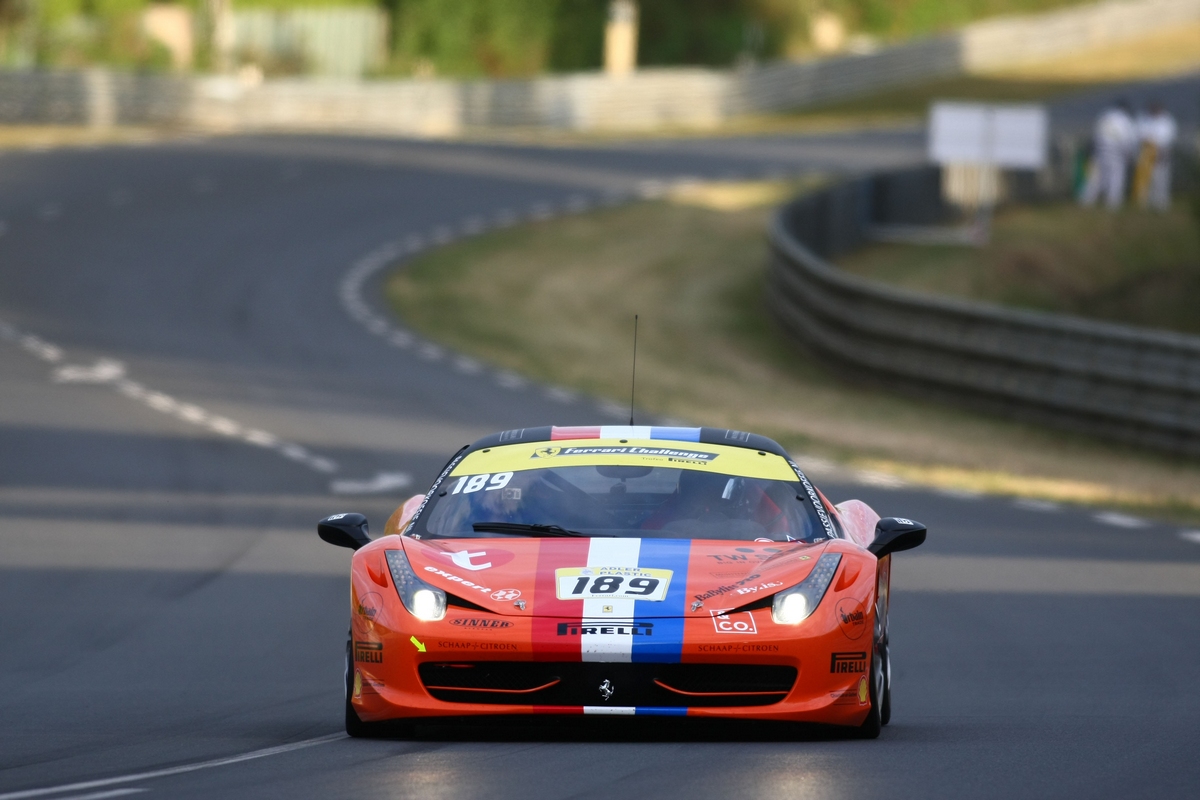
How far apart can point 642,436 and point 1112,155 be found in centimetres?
3096

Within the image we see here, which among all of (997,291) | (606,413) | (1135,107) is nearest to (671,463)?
(606,413)

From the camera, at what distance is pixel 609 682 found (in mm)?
7000

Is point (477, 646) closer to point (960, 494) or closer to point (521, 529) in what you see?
point (521, 529)

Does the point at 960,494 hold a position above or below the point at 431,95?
below

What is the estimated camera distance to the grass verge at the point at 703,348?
63.0ft

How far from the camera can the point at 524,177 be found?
42562 mm

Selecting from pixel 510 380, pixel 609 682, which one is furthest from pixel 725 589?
pixel 510 380

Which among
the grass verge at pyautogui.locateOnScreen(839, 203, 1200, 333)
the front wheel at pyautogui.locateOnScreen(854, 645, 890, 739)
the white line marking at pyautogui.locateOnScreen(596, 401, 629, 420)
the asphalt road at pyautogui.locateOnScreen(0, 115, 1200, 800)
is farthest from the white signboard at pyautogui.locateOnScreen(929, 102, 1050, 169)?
the front wheel at pyautogui.locateOnScreen(854, 645, 890, 739)

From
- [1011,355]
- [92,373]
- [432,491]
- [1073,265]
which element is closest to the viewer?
[432,491]

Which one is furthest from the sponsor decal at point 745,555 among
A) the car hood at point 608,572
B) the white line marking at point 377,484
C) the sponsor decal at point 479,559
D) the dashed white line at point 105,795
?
the white line marking at point 377,484

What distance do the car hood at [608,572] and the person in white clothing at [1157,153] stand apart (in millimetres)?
32429

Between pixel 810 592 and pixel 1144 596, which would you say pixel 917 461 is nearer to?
pixel 1144 596

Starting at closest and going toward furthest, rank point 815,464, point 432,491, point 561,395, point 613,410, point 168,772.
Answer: point 168,772, point 432,491, point 815,464, point 613,410, point 561,395

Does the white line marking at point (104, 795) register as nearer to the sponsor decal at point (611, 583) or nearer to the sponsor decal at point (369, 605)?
the sponsor decal at point (369, 605)
